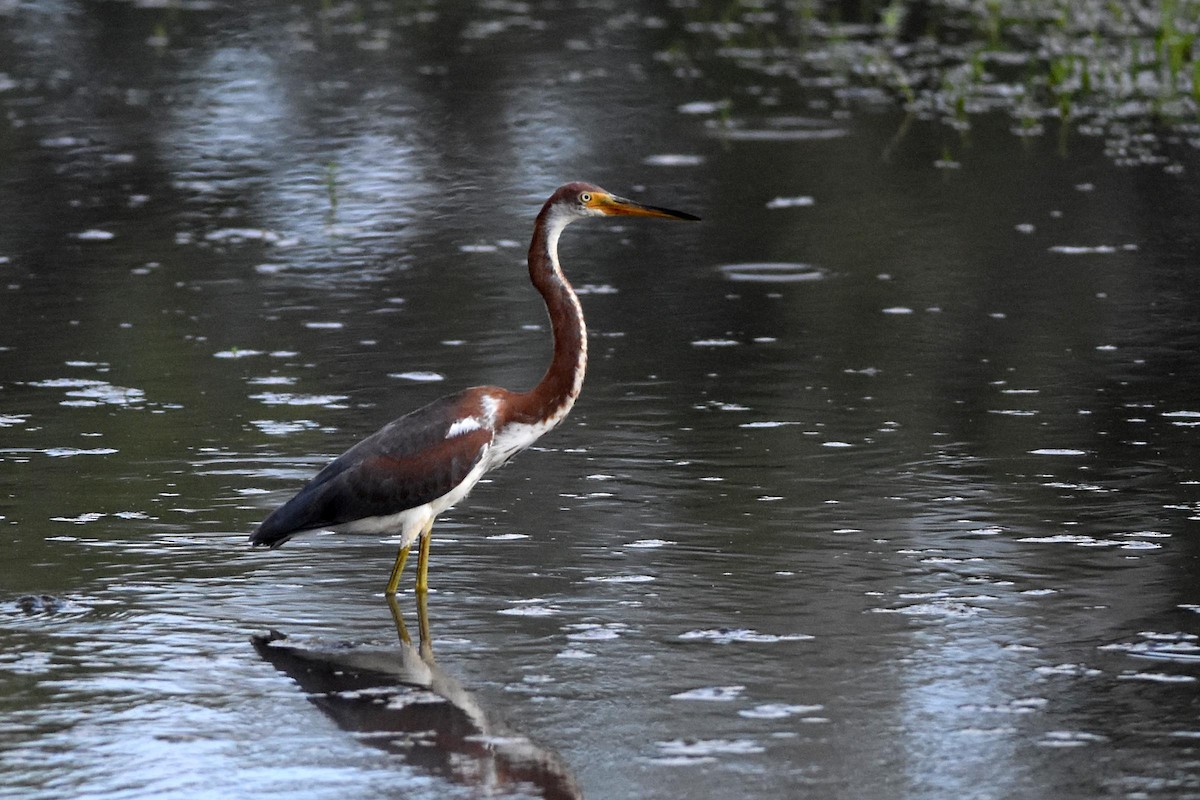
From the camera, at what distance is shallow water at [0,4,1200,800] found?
6.01 meters

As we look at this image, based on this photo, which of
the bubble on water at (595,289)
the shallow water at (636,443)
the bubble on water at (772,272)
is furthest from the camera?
the bubble on water at (772,272)

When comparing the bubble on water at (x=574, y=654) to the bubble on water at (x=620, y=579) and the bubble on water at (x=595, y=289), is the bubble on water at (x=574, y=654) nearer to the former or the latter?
the bubble on water at (x=620, y=579)

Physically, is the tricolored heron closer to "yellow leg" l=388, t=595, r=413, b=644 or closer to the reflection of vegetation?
"yellow leg" l=388, t=595, r=413, b=644

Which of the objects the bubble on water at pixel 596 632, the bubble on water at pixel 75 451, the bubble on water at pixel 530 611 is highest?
the bubble on water at pixel 596 632

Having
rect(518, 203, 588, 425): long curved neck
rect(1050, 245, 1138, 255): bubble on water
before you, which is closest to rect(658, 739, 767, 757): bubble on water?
rect(518, 203, 588, 425): long curved neck

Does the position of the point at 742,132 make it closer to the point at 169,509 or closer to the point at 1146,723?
the point at 169,509

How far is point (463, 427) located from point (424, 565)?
0.52 meters

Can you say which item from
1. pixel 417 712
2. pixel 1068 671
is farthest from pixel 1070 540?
pixel 417 712

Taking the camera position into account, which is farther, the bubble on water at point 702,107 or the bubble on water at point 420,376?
the bubble on water at point 702,107

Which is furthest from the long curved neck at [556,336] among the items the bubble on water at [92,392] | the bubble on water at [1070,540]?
the bubble on water at [92,392]

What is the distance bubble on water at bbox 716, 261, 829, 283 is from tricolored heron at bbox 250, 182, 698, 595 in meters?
5.13

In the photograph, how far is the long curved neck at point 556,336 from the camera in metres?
7.68

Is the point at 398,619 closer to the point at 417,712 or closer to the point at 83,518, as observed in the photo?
the point at 417,712

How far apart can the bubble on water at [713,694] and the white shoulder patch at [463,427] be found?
1.59 metres
